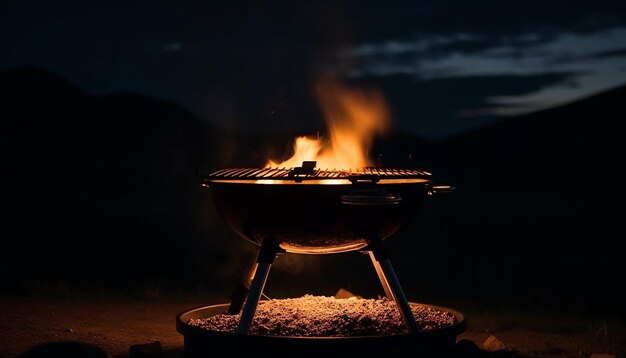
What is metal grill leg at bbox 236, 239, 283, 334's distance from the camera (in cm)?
432

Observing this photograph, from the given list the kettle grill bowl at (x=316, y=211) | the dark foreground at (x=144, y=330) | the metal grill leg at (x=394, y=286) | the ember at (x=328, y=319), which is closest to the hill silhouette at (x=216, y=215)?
the kettle grill bowl at (x=316, y=211)

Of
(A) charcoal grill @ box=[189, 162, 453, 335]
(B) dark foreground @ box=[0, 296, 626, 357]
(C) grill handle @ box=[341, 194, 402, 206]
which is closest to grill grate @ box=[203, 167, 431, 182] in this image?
(A) charcoal grill @ box=[189, 162, 453, 335]

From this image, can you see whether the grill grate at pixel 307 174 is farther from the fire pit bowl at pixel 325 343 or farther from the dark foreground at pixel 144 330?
the dark foreground at pixel 144 330

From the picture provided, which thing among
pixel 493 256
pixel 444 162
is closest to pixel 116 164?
pixel 444 162

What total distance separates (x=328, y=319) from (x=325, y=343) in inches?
27.1

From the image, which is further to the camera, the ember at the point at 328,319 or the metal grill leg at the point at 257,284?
the ember at the point at 328,319

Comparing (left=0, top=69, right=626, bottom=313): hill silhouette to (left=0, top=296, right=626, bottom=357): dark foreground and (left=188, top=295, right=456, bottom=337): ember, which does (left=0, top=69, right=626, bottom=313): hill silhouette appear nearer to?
(left=188, top=295, right=456, bottom=337): ember

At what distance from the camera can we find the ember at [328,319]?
4.64 m

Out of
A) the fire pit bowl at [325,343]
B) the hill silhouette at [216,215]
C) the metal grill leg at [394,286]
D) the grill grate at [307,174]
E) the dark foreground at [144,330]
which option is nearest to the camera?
the fire pit bowl at [325,343]

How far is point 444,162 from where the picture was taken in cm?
4397

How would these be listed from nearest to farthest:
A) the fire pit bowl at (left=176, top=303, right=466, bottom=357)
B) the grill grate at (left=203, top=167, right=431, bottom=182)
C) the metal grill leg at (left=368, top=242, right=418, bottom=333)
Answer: the fire pit bowl at (left=176, top=303, right=466, bottom=357), the grill grate at (left=203, top=167, right=431, bottom=182), the metal grill leg at (left=368, top=242, right=418, bottom=333)

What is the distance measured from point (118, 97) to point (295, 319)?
54262 mm

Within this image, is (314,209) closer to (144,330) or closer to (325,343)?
(325,343)

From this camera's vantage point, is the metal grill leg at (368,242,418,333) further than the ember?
No
